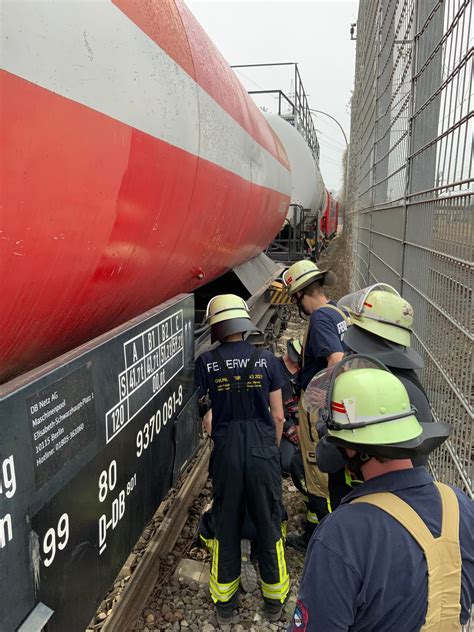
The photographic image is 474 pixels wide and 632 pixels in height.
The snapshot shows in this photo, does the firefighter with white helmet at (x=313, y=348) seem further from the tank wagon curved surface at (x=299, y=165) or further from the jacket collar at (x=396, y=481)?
the tank wagon curved surface at (x=299, y=165)

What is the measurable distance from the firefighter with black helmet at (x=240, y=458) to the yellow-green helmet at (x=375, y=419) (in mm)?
1302

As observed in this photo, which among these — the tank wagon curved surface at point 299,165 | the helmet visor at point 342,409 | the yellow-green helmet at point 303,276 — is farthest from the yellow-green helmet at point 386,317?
the tank wagon curved surface at point 299,165

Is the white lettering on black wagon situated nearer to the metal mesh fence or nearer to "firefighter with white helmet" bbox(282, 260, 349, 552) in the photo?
"firefighter with white helmet" bbox(282, 260, 349, 552)

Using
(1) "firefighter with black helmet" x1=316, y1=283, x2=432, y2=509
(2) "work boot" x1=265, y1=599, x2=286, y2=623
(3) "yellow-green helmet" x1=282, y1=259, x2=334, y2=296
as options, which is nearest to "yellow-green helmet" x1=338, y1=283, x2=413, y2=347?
(1) "firefighter with black helmet" x1=316, y1=283, x2=432, y2=509

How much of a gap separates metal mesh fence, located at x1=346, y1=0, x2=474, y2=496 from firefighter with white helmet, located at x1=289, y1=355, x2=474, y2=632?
0.69 m

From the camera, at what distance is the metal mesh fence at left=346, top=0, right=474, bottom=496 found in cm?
207

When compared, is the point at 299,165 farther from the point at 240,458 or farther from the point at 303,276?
the point at 240,458

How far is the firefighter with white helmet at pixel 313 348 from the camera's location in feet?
10.3

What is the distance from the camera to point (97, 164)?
1.50 metres

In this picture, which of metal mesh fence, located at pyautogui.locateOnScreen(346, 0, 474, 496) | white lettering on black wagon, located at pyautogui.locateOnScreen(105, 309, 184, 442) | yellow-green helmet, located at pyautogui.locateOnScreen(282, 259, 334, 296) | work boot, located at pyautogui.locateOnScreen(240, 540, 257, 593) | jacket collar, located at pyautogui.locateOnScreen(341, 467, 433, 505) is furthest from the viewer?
yellow-green helmet, located at pyautogui.locateOnScreen(282, 259, 334, 296)

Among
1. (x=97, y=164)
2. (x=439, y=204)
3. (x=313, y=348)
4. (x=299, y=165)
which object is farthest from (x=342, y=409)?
(x=299, y=165)

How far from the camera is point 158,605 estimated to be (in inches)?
107

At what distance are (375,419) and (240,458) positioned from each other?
147 centimetres

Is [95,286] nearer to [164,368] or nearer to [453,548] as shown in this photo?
[164,368]
